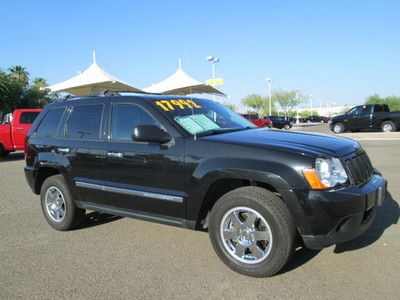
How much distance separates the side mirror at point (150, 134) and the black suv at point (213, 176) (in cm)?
1

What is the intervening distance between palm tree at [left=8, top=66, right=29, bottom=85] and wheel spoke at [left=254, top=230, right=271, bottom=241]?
51.1m

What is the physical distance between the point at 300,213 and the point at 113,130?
2.48m

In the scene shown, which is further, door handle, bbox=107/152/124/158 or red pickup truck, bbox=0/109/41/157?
red pickup truck, bbox=0/109/41/157

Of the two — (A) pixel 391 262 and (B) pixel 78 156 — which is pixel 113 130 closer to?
(B) pixel 78 156

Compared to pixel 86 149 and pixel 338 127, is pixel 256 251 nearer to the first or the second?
pixel 86 149

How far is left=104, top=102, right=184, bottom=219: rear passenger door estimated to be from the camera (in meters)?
4.62

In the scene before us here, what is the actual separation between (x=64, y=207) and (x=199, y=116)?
230cm

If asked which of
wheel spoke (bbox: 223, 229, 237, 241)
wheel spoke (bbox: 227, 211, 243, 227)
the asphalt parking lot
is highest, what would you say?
wheel spoke (bbox: 227, 211, 243, 227)

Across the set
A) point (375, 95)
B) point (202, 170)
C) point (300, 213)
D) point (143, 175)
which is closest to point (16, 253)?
point (143, 175)

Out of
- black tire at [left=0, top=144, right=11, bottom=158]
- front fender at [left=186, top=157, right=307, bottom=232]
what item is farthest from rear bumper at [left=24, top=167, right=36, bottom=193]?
black tire at [left=0, top=144, right=11, bottom=158]

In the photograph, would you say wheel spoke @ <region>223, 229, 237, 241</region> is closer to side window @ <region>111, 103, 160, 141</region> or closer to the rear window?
side window @ <region>111, 103, 160, 141</region>

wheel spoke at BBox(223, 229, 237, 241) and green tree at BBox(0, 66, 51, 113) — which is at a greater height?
green tree at BBox(0, 66, 51, 113)

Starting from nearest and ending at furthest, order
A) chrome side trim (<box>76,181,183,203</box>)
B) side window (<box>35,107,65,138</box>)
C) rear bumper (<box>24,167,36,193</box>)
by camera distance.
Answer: chrome side trim (<box>76,181,183,203</box>) < side window (<box>35,107,65,138</box>) < rear bumper (<box>24,167,36,193</box>)

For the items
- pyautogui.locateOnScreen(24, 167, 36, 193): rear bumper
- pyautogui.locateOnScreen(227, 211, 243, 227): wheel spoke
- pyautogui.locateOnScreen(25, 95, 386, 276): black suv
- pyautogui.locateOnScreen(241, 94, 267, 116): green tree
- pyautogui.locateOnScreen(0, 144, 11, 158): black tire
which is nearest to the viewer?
pyautogui.locateOnScreen(25, 95, 386, 276): black suv
